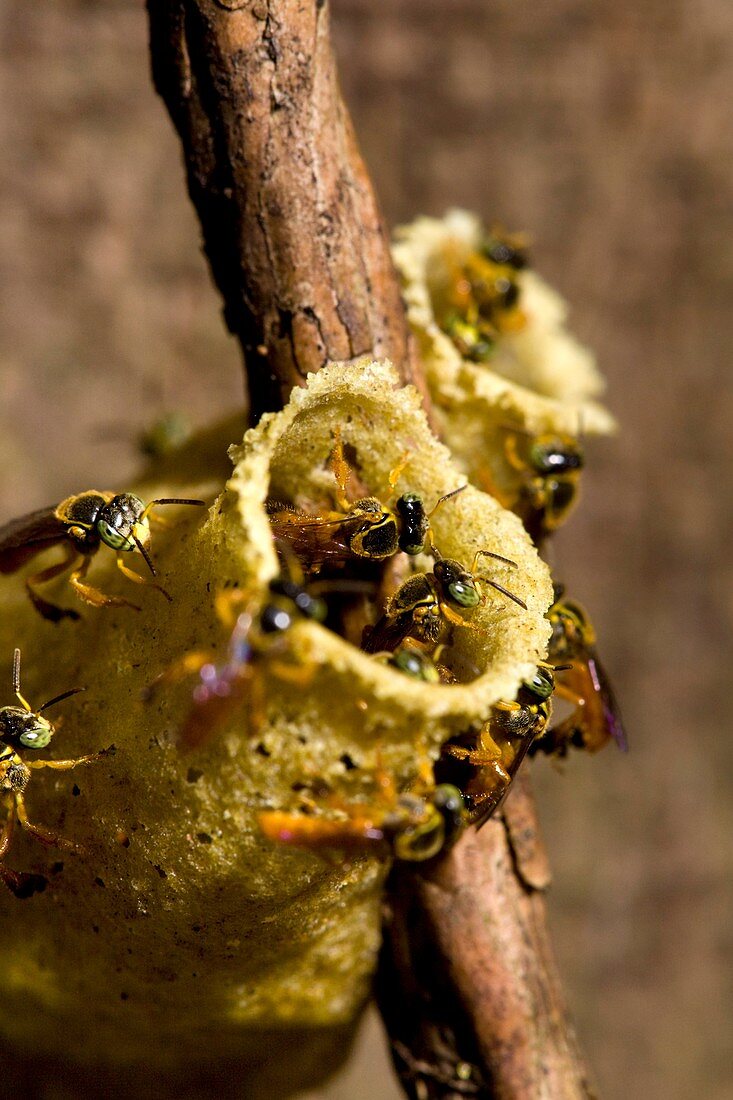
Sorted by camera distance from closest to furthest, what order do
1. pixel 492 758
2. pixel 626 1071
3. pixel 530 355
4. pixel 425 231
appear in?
pixel 492 758 < pixel 425 231 < pixel 530 355 < pixel 626 1071

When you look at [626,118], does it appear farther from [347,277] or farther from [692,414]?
[347,277]

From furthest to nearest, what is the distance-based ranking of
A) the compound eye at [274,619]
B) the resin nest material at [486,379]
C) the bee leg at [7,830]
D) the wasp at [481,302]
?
the wasp at [481,302] → the resin nest material at [486,379] → the bee leg at [7,830] → the compound eye at [274,619]

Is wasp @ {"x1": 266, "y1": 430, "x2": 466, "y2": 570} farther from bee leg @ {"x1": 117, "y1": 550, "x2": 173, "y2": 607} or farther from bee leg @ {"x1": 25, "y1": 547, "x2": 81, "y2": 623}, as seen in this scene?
bee leg @ {"x1": 25, "y1": 547, "x2": 81, "y2": 623}

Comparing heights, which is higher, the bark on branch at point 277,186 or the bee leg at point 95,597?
the bark on branch at point 277,186

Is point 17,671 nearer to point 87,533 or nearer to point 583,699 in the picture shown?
point 87,533

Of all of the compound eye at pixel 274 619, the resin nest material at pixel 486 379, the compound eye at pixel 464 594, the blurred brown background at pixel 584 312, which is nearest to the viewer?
the compound eye at pixel 274 619

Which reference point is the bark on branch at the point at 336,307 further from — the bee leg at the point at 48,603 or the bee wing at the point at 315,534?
the bee leg at the point at 48,603

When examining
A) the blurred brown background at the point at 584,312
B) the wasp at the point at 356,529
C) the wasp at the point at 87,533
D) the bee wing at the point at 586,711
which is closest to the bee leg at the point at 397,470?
the wasp at the point at 356,529

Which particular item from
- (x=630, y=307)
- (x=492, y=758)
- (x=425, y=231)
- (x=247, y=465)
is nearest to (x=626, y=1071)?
(x=630, y=307)
